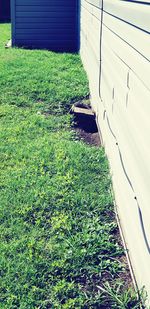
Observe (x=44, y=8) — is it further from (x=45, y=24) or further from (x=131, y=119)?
(x=131, y=119)

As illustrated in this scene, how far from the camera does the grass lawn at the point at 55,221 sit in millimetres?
2721

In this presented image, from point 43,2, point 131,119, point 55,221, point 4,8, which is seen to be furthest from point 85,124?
point 4,8

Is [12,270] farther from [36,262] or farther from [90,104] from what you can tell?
[90,104]

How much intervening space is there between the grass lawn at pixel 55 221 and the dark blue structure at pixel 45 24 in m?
5.69

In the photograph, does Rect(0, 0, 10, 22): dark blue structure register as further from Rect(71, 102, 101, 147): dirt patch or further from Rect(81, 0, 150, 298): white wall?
Rect(81, 0, 150, 298): white wall

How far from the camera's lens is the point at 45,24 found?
11320 millimetres

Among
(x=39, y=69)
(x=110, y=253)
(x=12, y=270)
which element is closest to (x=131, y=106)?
(x=110, y=253)

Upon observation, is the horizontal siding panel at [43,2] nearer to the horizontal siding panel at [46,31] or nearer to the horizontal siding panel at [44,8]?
the horizontal siding panel at [44,8]

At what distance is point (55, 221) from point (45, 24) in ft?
28.7

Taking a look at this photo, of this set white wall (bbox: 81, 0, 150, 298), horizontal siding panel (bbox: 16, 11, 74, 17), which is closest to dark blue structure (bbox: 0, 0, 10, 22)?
horizontal siding panel (bbox: 16, 11, 74, 17)

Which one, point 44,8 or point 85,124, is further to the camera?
point 44,8

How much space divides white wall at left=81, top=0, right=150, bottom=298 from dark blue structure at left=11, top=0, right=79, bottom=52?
695cm

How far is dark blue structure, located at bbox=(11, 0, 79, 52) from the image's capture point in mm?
11133

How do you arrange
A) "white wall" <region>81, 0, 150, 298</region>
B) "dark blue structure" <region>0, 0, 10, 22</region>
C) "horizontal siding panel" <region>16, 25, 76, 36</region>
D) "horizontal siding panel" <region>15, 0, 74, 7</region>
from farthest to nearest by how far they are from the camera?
"dark blue structure" <region>0, 0, 10, 22</region> < "horizontal siding panel" <region>16, 25, 76, 36</region> < "horizontal siding panel" <region>15, 0, 74, 7</region> < "white wall" <region>81, 0, 150, 298</region>
